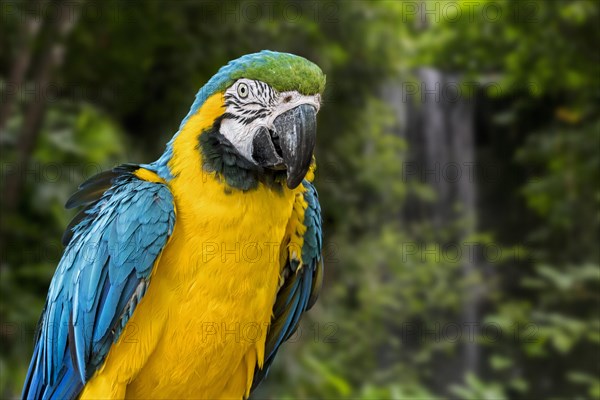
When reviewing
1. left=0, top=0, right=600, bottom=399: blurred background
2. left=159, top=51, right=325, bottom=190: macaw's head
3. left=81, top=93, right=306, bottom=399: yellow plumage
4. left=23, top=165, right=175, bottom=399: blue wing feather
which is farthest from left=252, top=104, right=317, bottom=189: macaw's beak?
left=0, top=0, right=600, bottom=399: blurred background

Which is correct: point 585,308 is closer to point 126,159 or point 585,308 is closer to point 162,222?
point 126,159

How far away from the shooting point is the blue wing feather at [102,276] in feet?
4.48

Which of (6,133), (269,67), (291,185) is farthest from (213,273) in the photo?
(6,133)

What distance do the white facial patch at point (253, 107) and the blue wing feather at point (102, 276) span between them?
23 cm

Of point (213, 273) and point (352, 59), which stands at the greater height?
point (352, 59)

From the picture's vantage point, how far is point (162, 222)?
1363 mm

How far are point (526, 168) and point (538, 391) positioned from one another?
2.02 metres

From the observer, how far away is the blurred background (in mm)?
2953

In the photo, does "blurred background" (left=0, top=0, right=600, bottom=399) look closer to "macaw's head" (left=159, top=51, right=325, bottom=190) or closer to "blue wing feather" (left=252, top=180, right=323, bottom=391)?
"blue wing feather" (left=252, top=180, right=323, bottom=391)

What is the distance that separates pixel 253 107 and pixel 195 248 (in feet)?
1.17

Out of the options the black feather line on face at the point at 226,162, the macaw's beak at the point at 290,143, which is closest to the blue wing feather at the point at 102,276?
the black feather line on face at the point at 226,162

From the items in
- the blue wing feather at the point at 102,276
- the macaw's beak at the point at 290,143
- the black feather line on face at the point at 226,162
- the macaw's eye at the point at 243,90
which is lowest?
the blue wing feather at the point at 102,276

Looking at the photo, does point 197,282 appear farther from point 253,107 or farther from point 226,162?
point 253,107

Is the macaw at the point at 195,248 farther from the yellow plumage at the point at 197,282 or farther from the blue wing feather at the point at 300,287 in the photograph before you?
the blue wing feather at the point at 300,287
